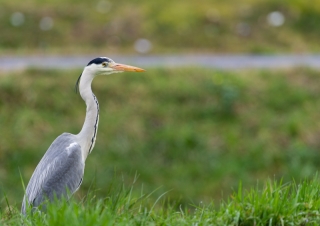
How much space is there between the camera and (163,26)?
1538 centimetres

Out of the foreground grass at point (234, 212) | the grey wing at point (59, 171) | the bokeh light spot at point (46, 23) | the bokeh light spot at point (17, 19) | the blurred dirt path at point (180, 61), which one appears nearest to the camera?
the foreground grass at point (234, 212)

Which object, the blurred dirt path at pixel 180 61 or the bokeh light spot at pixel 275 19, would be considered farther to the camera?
the bokeh light spot at pixel 275 19

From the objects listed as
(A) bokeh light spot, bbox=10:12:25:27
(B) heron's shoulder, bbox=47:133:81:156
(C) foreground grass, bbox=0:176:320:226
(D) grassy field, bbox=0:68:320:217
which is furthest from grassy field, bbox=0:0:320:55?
(C) foreground grass, bbox=0:176:320:226

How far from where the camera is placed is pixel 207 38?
15.2 metres

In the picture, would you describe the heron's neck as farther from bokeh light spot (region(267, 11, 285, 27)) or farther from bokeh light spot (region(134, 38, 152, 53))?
bokeh light spot (region(267, 11, 285, 27))

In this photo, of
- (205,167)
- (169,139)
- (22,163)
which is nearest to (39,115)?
(22,163)

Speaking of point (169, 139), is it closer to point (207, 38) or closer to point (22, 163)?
point (22, 163)

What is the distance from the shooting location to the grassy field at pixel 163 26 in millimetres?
15031

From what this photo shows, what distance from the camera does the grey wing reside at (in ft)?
18.1

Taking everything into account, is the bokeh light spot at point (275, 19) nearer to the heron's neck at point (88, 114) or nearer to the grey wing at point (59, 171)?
the heron's neck at point (88, 114)

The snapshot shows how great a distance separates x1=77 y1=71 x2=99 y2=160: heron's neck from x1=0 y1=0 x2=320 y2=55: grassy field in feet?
28.5

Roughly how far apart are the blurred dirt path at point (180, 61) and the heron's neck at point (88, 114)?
21.6 ft

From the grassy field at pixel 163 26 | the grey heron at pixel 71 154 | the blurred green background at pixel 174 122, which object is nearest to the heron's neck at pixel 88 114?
the grey heron at pixel 71 154

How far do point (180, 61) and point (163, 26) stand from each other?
2197 millimetres
